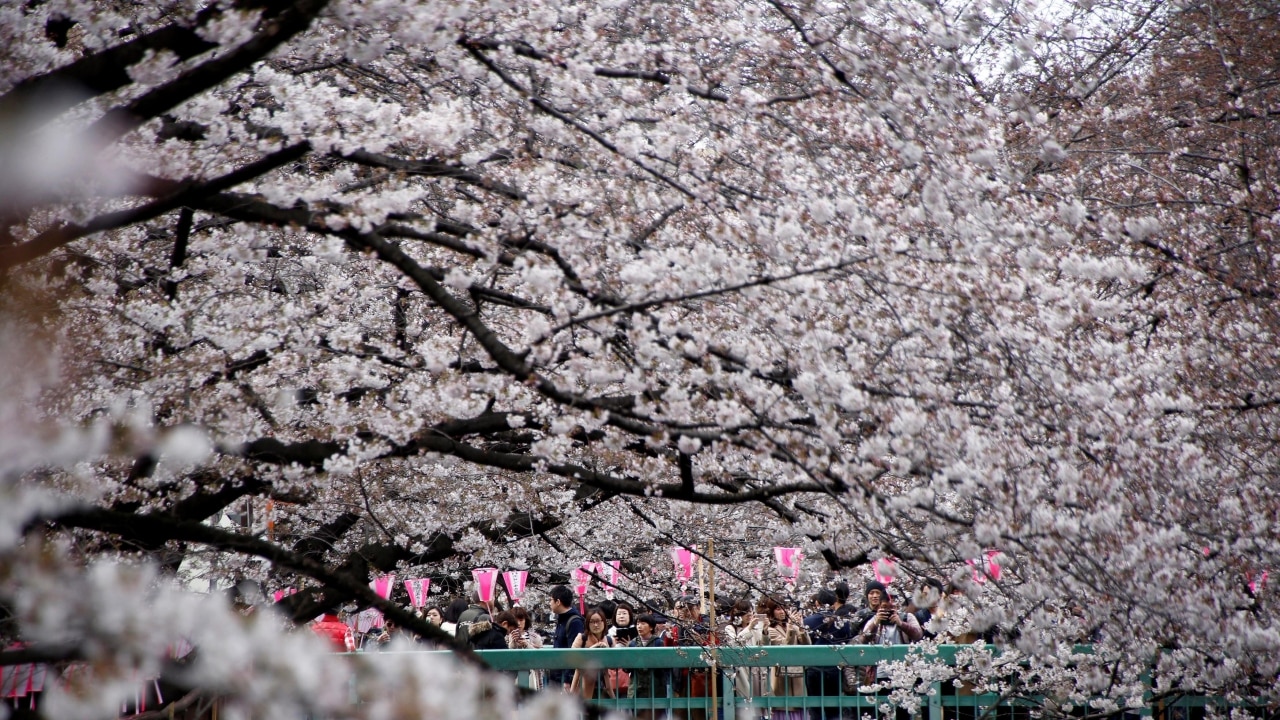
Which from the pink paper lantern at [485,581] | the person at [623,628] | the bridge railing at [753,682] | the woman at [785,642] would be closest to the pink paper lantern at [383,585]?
the pink paper lantern at [485,581]

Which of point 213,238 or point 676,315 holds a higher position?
point 213,238

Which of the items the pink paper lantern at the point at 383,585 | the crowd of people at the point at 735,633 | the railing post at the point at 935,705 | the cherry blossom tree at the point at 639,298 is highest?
the cherry blossom tree at the point at 639,298

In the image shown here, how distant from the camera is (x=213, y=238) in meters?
5.58

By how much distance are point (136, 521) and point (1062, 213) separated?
3.78 meters

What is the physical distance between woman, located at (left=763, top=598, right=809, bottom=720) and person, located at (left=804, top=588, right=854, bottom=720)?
0.26ft

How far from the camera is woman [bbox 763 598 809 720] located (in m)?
7.25

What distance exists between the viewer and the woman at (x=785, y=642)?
7246mm

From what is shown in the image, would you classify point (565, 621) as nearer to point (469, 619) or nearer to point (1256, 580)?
point (469, 619)

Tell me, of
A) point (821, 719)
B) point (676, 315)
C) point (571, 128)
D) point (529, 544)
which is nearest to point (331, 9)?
point (571, 128)

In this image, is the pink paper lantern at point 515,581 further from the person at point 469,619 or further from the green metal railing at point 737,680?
the green metal railing at point 737,680

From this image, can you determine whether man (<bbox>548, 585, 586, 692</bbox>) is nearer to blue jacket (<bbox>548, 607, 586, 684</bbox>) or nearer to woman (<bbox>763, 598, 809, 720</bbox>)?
blue jacket (<bbox>548, 607, 586, 684</bbox>)

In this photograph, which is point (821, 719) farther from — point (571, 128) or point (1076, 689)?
point (571, 128)

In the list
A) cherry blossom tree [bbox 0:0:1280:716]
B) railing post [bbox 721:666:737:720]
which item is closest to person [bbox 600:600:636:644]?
railing post [bbox 721:666:737:720]

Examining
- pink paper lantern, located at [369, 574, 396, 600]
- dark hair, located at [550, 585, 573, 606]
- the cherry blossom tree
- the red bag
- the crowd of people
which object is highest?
the cherry blossom tree
